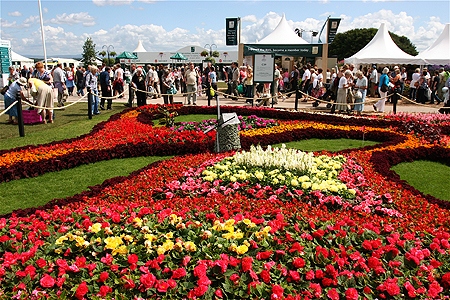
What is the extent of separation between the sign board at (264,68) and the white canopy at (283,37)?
8.35 m

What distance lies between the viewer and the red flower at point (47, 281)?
8.72ft

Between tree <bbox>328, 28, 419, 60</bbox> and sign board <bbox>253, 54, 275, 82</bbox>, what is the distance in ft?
157

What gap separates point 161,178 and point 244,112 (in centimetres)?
779

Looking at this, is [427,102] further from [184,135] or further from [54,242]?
[54,242]

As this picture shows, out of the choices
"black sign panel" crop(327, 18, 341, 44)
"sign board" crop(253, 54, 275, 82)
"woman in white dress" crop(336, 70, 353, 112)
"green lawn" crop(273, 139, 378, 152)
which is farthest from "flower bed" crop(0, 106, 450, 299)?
"black sign panel" crop(327, 18, 341, 44)

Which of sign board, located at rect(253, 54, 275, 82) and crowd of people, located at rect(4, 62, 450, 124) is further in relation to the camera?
sign board, located at rect(253, 54, 275, 82)

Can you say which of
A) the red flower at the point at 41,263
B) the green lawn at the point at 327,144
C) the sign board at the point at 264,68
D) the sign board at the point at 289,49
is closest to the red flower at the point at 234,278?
the red flower at the point at 41,263

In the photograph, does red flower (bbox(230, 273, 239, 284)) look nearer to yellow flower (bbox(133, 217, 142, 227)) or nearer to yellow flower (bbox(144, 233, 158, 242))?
yellow flower (bbox(144, 233, 158, 242))

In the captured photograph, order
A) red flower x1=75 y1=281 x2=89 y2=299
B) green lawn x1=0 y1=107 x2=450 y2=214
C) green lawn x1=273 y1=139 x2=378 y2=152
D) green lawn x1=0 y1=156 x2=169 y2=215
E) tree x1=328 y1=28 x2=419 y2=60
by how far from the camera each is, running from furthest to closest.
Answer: tree x1=328 y1=28 x2=419 y2=60, green lawn x1=273 y1=139 x2=378 y2=152, green lawn x1=0 y1=107 x2=450 y2=214, green lawn x1=0 y1=156 x2=169 y2=215, red flower x1=75 y1=281 x2=89 y2=299

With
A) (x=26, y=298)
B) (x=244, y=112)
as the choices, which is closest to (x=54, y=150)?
(x=26, y=298)

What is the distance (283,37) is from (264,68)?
9.20 m

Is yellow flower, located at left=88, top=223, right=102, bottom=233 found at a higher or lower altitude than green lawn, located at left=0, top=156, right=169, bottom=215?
higher

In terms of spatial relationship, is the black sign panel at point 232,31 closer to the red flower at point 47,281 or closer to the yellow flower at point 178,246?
the yellow flower at point 178,246

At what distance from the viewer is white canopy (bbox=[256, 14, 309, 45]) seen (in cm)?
2414
